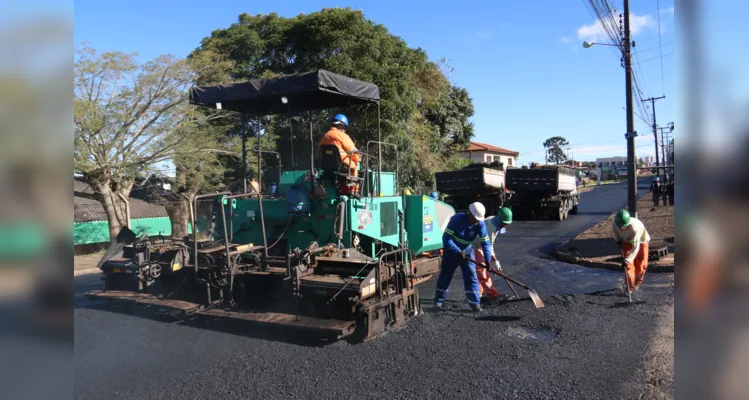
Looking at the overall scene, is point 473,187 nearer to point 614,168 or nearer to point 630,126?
point 630,126

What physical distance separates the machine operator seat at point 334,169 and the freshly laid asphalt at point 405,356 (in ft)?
6.51

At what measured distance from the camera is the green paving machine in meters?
5.71

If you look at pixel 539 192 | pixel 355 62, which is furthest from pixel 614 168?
pixel 355 62

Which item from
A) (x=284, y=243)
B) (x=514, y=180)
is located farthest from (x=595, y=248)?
(x=514, y=180)

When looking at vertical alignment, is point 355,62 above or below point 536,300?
above

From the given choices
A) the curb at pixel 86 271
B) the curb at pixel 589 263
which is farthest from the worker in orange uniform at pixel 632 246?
the curb at pixel 86 271

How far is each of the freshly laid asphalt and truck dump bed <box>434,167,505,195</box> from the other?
13.1 meters

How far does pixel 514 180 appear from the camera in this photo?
22.2 metres

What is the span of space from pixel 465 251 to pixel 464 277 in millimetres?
385

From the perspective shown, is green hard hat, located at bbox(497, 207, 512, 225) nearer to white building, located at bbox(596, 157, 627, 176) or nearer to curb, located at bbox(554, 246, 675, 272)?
curb, located at bbox(554, 246, 675, 272)

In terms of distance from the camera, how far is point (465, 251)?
23.5 feet
